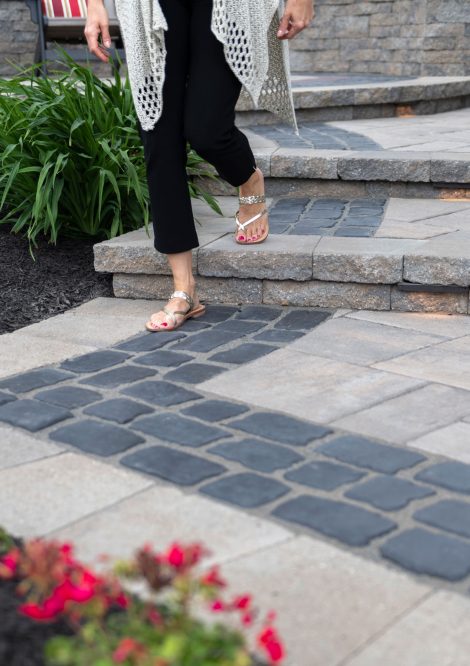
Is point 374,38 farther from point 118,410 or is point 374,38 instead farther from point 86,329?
point 118,410

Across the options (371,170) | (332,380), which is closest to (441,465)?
(332,380)

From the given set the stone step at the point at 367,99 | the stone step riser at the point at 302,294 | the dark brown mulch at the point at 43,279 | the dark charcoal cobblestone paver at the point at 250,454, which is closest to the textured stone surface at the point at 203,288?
the stone step riser at the point at 302,294

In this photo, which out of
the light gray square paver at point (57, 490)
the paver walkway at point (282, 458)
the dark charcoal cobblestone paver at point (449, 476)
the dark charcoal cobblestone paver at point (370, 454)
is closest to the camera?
the paver walkway at point (282, 458)

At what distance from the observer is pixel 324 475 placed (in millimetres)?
2260

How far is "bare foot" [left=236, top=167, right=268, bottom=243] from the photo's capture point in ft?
12.2

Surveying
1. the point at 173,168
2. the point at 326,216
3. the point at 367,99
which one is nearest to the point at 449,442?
the point at 173,168

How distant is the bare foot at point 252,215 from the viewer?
12.2 ft

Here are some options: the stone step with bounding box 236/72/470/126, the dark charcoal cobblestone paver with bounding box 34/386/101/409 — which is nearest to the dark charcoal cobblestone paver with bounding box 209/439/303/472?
the dark charcoal cobblestone paver with bounding box 34/386/101/409

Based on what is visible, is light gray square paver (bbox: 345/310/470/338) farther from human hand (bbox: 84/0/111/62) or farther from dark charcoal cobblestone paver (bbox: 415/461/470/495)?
human hand (bbox: 84/0/111/62)

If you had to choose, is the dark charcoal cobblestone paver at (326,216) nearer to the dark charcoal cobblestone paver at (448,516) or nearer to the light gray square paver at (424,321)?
the light gray square paver at (424,321)

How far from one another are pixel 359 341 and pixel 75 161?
5.68 feet

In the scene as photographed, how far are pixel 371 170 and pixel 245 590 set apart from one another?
317 centimetres

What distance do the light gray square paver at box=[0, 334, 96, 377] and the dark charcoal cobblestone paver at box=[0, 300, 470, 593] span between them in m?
0.07

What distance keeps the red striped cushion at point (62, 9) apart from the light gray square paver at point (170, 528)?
19.9ft
